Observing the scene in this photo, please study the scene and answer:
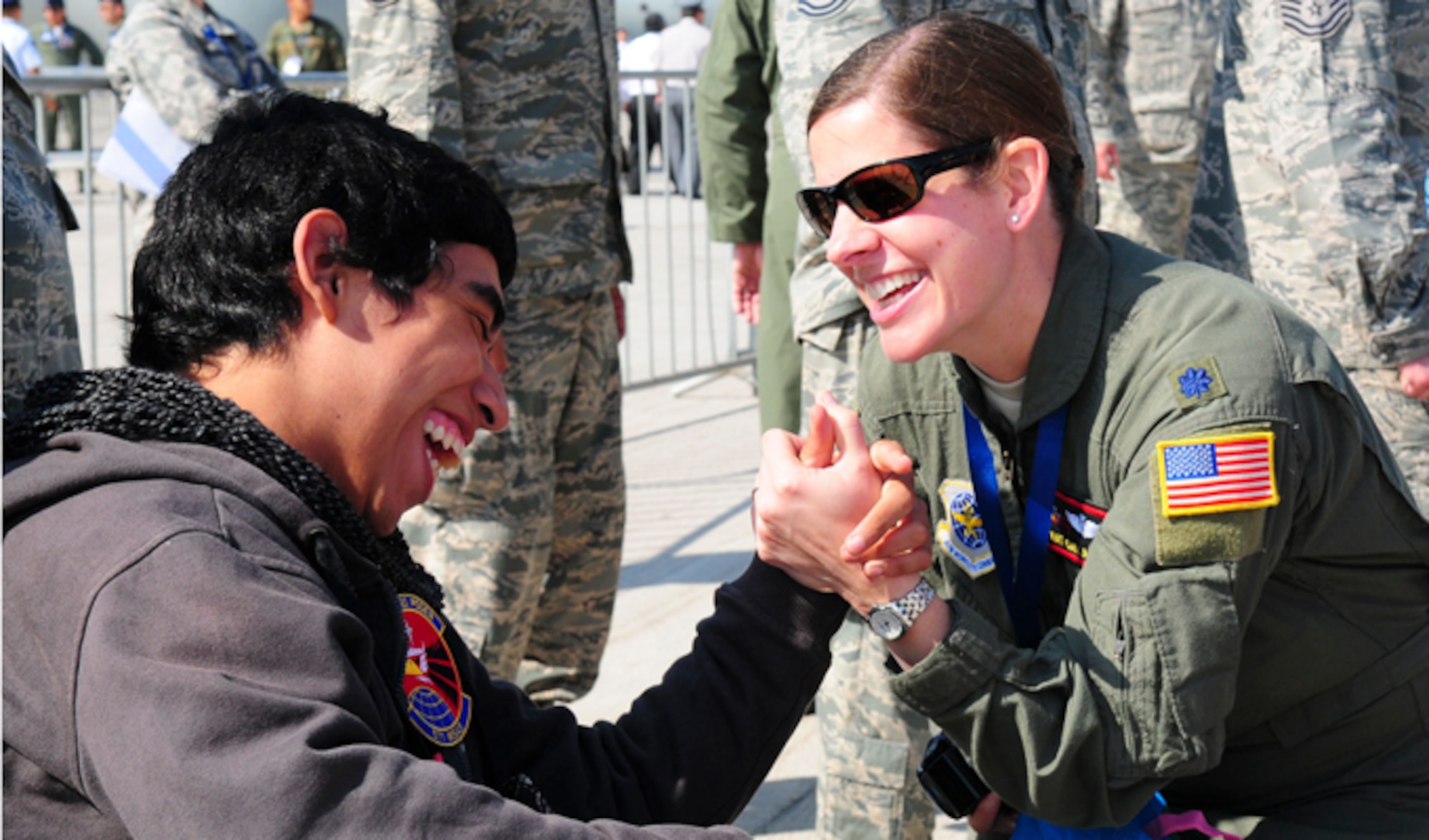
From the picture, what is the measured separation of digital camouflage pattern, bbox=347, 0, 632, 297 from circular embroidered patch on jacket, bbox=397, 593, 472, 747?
Answer: 5.99 ft

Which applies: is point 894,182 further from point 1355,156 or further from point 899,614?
point 1355,156

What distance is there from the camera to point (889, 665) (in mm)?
2004

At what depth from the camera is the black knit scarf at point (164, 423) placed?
1.52 meters

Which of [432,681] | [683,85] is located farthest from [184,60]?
[683,85]

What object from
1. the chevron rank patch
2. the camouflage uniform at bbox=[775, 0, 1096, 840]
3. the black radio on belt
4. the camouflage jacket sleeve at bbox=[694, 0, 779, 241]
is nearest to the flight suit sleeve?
the black radio on belt

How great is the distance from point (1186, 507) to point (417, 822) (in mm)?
1026

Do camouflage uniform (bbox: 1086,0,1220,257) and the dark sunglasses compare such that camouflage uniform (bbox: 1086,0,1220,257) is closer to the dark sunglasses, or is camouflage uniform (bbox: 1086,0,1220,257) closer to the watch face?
the dark sunglasses

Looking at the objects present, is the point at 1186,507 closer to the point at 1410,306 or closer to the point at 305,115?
the point at 305,115

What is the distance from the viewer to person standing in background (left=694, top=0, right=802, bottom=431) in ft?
14.0

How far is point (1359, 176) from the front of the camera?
130 inches

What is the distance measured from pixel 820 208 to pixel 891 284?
6.4 inches

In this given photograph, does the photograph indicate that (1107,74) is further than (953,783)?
Yes

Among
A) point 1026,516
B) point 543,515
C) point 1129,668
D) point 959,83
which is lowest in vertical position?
point 543,515

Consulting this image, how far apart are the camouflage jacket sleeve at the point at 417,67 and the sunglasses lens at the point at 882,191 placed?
1.61m
